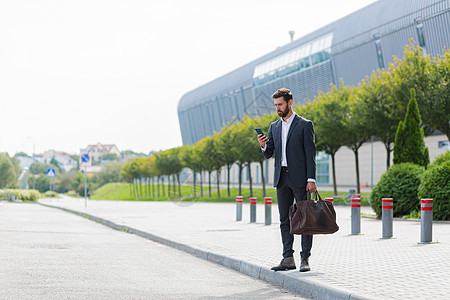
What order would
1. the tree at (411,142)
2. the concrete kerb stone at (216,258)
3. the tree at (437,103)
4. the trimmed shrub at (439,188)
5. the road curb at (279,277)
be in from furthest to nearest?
the tree at (437,103) → the tree at (411,142) → the trimmed shrub at (439,188) → the concrete kerb stone at (216,258) → the road curb at (279,277)

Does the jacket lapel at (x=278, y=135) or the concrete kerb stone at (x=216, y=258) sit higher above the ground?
the jacket lapel at (x=278, y=135)

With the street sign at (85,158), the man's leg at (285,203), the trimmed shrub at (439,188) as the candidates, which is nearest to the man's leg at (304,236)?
the man's leg at (285,203)

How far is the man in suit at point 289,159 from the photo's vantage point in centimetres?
696

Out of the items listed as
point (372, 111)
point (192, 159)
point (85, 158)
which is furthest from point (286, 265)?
point (192, 159)

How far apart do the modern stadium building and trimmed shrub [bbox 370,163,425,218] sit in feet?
54.4

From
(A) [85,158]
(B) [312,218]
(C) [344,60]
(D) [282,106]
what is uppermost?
(C) [344,60]

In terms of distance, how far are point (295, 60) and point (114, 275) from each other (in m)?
55.6

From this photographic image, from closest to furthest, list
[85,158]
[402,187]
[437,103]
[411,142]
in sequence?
1. [402,187]
2. [411,142]
3. [437,103]
4. [85,158]

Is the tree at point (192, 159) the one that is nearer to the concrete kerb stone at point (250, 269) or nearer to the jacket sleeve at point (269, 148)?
the concrete kerb stone at point (250, 269)

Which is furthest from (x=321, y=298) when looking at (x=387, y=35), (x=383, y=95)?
(x=387, y=35)

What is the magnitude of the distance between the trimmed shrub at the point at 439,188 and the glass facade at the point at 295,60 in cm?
4120

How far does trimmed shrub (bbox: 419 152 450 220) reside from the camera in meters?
15.0

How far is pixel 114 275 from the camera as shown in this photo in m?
7.48

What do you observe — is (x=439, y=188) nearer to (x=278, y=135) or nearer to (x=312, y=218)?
(x=278, y=135)
